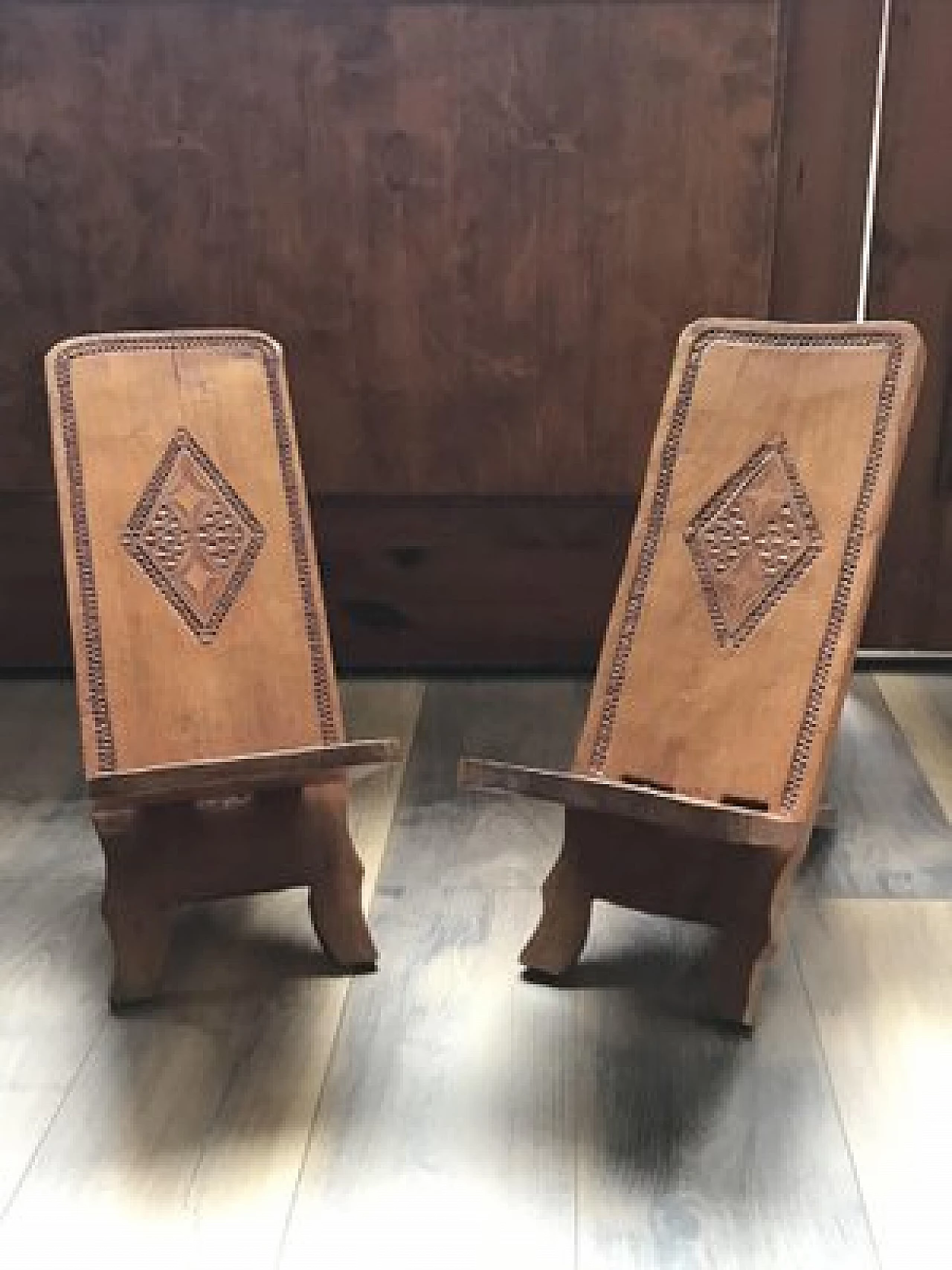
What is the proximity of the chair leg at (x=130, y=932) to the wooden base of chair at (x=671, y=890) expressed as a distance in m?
0.36

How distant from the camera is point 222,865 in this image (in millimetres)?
1402

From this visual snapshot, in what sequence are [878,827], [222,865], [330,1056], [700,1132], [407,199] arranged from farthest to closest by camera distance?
[407,199], [878,827], [222,865], [330,1056], [700,1132]

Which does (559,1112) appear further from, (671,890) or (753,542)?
(753,542)

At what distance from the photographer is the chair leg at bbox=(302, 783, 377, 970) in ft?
4.64

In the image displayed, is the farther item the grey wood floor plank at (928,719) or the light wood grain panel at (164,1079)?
the grey wood floor plank at (928,719)

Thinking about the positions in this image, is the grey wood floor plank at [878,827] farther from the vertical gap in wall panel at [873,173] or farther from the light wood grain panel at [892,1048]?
the vertical gap in wall panel at [873,173]

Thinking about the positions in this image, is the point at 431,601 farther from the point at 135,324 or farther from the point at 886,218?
the point at 886,218

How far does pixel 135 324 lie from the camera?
77.9 inches

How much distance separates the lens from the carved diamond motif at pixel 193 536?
1.43 metres

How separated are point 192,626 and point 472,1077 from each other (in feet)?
1.66

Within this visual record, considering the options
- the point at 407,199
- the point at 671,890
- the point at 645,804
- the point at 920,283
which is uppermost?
the point at 407,199

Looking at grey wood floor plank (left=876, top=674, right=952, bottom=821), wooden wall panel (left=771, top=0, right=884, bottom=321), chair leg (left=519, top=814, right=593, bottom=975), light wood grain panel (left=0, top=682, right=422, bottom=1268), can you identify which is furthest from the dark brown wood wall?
chair leg (left=519, top=814, right=593, bottom=975)

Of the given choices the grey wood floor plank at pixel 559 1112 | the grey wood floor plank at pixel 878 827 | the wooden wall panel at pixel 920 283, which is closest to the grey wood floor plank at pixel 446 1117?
the grey wood floor plank at pixel 559 1112

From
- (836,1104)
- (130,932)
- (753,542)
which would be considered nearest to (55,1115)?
(130,932)
